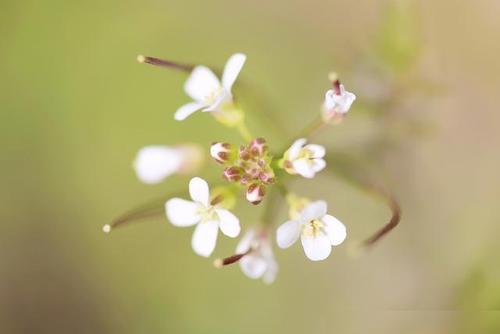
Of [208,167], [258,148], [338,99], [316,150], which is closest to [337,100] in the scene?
[338,99]

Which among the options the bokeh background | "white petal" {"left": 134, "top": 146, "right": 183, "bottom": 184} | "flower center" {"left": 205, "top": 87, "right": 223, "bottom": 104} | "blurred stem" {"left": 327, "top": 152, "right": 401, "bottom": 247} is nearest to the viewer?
"white petal" {"left": 134, "top": 146, "right": 183, "bottom": 184}

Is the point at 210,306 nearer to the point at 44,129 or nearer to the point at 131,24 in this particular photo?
the point at 44,129

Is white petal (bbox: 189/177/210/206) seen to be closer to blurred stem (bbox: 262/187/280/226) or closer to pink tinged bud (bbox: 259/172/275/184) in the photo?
pink tinged bud (bbox: 259/172/275/184)

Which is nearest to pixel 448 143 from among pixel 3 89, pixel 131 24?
pixel 131 24

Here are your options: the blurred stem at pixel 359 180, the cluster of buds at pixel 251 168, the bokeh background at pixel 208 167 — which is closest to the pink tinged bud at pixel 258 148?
the cluster of buds at pixel 251 168

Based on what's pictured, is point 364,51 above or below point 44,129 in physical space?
above

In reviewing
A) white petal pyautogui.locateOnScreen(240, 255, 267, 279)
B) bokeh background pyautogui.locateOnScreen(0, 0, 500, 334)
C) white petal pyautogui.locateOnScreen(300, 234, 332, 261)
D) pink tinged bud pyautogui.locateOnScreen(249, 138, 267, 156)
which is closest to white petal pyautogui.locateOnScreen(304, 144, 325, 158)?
pink tinged bud pyautogui.locateOnScreen(249, 138, 267, 156)

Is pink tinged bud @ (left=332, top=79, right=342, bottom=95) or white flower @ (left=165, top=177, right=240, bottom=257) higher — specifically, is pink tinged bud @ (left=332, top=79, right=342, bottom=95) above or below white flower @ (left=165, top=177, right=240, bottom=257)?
above

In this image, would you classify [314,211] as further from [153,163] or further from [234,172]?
[153,163]
